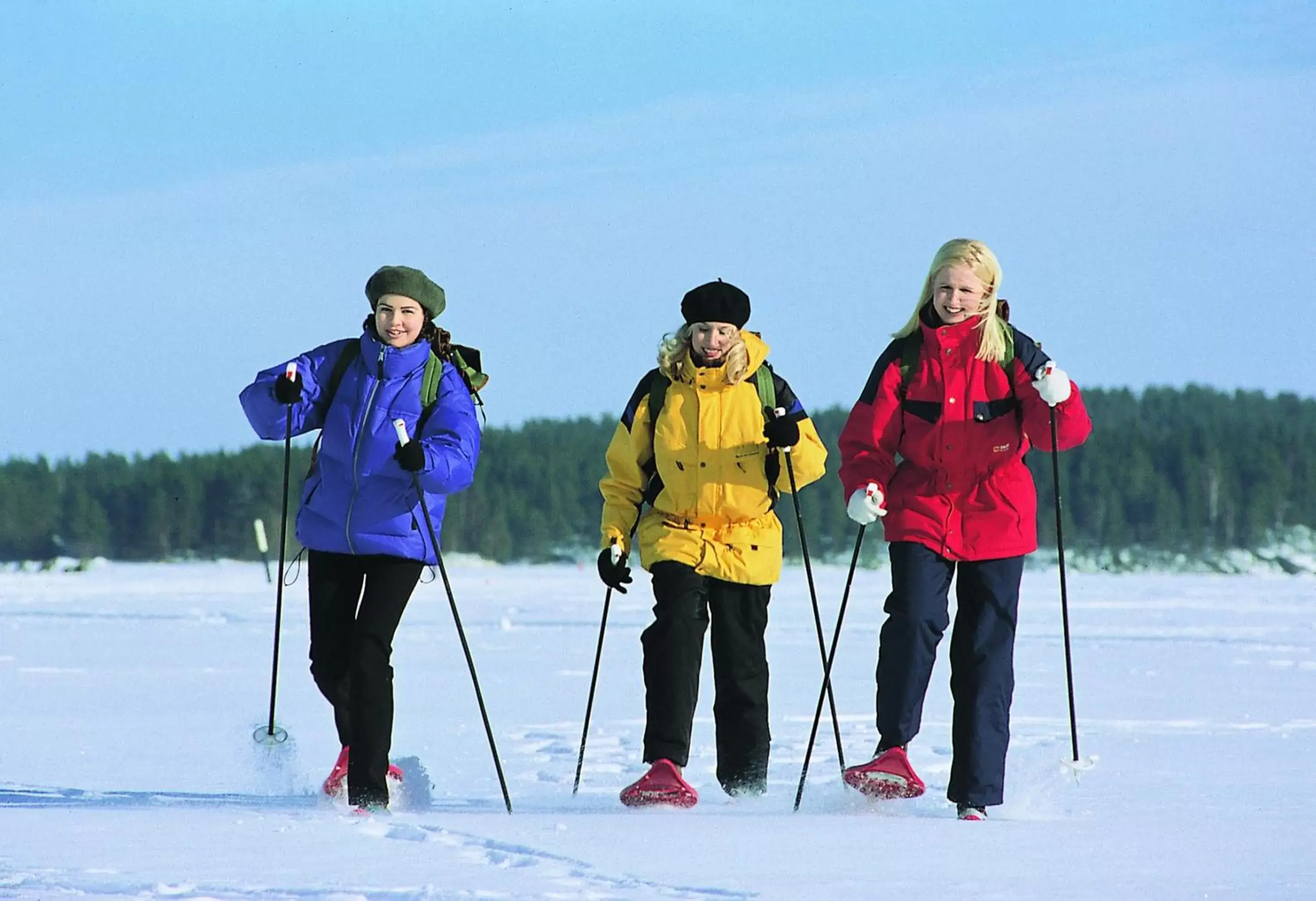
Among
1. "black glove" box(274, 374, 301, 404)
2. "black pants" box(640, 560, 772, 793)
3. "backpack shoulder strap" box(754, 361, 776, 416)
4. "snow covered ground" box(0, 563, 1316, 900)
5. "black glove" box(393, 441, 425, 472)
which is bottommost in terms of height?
"snow covered ground" box(0, 563, 1316, 900)

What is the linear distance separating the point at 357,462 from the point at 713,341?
1228 millimetres

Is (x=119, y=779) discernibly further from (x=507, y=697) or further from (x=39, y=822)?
(x=507, y=697)

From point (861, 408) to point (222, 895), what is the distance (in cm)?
263

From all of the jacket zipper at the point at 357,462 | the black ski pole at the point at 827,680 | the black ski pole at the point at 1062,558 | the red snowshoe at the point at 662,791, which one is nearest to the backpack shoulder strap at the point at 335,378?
the jacket zipper at the point at 357,462

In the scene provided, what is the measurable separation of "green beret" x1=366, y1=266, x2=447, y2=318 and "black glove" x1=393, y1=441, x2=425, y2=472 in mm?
519

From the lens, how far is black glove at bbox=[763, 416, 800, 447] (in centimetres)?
568

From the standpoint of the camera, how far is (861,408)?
18.4 ft

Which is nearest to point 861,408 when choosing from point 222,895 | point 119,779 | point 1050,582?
point 222,895

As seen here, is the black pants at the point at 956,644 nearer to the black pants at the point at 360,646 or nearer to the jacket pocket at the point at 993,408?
the jacket pocket at the point at 993,408

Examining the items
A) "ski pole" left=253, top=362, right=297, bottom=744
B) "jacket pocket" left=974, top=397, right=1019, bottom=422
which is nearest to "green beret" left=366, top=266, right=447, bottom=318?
"ski pole" left=253, top=362, right=297, bottom=744

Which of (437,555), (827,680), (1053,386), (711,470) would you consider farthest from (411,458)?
(1053,386)

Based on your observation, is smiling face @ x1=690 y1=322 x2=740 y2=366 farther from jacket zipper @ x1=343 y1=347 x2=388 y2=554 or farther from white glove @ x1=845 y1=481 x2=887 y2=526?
jacket zipper @ x1=343 y1=347 x2=388 y2=554

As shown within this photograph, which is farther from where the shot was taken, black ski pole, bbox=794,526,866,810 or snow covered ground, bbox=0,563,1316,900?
black ski pole, bbox=794,526,866,810

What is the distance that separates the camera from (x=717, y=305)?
5.85 meters
